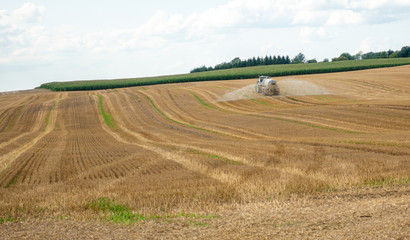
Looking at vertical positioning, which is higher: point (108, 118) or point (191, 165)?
point (191, 165)

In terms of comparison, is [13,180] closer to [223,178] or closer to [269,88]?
[223,178]

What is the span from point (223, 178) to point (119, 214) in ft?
16.2

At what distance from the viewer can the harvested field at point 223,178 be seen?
31.6 feet

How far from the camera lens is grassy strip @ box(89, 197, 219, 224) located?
10.3 m

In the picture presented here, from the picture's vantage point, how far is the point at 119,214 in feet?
35.7

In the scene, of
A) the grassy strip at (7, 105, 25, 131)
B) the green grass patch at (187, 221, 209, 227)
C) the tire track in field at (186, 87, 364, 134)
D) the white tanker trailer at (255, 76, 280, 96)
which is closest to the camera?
the green grass patch at (187, 221, 209, 227)

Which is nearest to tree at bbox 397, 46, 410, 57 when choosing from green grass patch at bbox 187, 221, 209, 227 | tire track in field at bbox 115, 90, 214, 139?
tire track in field at bbox 115, 90, 214, 139

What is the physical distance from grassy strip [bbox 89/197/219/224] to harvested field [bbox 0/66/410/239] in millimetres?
30

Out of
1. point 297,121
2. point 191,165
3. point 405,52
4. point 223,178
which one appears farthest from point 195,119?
point 405,52

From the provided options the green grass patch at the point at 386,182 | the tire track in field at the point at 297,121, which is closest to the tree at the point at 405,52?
the tire track in field at the point at 297,121

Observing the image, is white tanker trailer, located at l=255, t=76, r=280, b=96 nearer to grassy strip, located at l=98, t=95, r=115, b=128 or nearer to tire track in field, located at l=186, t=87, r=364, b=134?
tire track in field, located at l=186, t=87, r=364, b=134

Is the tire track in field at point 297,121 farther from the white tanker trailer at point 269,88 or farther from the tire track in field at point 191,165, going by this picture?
the tire track in field at point 191,165

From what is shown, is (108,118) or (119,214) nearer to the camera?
(119,214)

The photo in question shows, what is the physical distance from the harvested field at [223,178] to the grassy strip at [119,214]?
30mm
